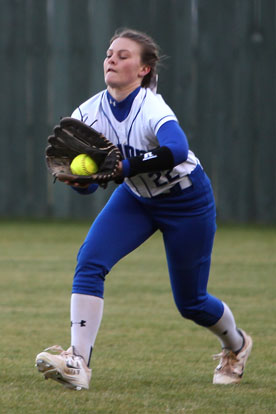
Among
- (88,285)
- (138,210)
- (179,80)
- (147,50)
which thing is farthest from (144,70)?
(179,80)

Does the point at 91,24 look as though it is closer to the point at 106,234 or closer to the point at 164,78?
the point at 164,78

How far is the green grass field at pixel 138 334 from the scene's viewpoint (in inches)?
176

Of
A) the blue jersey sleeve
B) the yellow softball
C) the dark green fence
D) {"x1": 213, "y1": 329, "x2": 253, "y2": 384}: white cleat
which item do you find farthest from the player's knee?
the dark green fence

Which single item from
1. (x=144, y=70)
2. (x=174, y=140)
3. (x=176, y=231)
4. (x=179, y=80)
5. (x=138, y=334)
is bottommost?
(x=138, y=334)

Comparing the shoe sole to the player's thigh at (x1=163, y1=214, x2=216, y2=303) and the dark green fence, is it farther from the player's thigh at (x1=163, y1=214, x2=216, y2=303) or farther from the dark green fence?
the dark green fence

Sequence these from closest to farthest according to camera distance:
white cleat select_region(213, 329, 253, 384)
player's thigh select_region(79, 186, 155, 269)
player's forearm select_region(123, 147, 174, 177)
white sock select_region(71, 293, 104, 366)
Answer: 1. player's forearm select_region(123, 147, 174, 177)
2. white sock select_region(71, 293, 104, 366)
3. player's thigh select_region(79, 186, 155, 269)
4. white cleat select_region(213, 329, 253, 384)

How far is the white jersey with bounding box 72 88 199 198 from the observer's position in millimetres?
4625

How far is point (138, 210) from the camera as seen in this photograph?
16.1 feet

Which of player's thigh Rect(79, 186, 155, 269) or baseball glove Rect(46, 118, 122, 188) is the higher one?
baseball glove Rect(46, 118, 122, 188)

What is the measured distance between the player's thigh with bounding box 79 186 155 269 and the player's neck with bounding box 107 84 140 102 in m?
0.52

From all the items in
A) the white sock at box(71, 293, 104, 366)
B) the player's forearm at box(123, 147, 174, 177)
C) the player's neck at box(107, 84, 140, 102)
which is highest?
the player's neck at box(107, 84, 140, 102)

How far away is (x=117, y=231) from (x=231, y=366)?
99 cm

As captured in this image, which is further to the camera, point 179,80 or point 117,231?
point 179,80

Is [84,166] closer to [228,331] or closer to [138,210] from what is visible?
[138,210]
